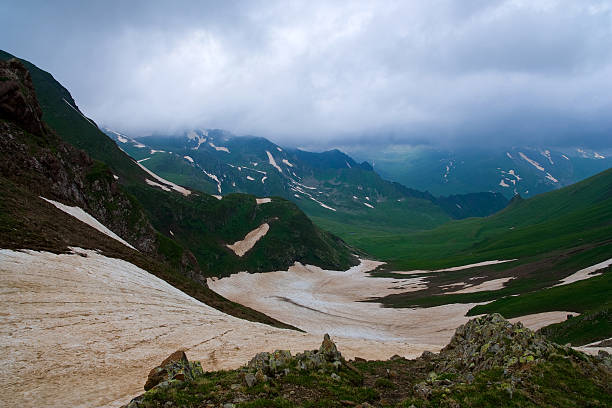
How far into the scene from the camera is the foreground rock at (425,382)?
566 inches

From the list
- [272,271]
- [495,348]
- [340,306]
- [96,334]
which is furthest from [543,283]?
[96,334]

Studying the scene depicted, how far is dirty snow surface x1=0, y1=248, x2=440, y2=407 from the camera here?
16.6 metres

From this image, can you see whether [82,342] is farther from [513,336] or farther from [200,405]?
[513,336]

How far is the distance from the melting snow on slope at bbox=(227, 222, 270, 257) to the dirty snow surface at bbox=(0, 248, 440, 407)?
109 m

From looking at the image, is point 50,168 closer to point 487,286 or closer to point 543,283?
point 487,286

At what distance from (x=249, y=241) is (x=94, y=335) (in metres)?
135

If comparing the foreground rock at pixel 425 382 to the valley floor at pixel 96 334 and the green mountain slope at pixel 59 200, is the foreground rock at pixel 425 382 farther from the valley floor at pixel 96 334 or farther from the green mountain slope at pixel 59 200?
the green mountain slope at pixel 59 200

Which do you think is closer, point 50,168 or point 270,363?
point 270,363

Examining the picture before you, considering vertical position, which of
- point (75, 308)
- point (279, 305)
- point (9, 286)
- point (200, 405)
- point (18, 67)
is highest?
point (18, 67)

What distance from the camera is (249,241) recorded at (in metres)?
156

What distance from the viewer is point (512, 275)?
110688 mm

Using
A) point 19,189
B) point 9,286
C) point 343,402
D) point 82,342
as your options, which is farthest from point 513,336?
point 19,189

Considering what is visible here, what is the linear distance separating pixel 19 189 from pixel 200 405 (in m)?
48.0

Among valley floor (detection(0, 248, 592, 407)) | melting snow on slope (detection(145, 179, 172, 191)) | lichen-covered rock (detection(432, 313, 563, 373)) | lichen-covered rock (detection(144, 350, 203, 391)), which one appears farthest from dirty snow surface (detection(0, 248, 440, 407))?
melting snow on slope (detection(145, 179, 172, 191))
